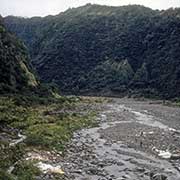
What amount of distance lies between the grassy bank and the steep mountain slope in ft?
16.3

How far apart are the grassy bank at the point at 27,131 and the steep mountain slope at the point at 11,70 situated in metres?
4.96

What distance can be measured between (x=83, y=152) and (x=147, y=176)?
447 inches

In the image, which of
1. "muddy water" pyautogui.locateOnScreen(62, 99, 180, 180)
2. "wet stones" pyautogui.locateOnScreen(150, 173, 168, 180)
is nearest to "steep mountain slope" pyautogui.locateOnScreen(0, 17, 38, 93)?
"muddy water" pyautogui.locateOnScreen(62, 99, 180, 180)

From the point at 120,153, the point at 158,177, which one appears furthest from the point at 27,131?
the point at 158,177

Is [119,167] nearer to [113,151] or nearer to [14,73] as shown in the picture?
[113,151]

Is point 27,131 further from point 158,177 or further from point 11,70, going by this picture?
point 11,70

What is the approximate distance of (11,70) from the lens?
10088cm

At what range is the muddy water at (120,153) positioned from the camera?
37.6 meters

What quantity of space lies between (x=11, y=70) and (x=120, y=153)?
5741 centimetres

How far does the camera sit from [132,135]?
61906mm

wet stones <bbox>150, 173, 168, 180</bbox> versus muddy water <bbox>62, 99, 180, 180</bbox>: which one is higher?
wet stones <bbox>150, 173, 168, 180</bbox>

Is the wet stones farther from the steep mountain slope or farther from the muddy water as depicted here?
the steep mountain slope

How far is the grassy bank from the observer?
115 ft

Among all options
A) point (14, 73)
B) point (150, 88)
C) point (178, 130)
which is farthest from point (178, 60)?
point (178, 130)
